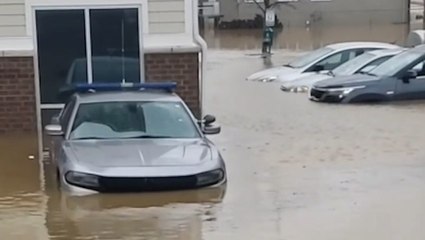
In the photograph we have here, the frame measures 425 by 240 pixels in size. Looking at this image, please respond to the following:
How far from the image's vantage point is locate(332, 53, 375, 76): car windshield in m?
24.2

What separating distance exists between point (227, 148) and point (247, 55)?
24784 millimetres

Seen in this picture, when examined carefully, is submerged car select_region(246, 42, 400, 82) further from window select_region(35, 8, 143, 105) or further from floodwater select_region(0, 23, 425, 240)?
window select_region(35, 8, 143, 105)

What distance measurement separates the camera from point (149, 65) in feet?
58.1

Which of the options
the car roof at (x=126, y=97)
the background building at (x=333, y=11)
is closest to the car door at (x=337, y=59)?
the car roof at (x=126, y=97)

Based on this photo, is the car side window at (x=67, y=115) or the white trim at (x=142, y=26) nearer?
the car side window at (x=67, y=115)

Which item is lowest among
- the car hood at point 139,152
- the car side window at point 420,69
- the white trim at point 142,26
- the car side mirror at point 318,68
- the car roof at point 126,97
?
the car side mirror at point 318,68

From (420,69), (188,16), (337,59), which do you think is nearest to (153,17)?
(188,16)

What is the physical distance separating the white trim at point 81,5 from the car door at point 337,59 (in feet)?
32.3

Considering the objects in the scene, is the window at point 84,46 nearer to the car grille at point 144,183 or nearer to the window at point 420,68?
the car grille at point 144,183

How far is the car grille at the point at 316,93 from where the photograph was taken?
22.2m

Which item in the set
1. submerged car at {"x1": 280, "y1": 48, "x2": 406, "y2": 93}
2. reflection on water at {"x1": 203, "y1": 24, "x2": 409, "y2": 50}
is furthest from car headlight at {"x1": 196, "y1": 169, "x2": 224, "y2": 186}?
reflection on water at {"x1": 203, "y1": 24, "x2": 409, "y2": 50}

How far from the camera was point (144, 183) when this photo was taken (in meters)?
11.3

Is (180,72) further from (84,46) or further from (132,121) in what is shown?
(132,121)

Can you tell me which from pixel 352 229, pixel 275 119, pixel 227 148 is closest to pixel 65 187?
pixel 352 229
